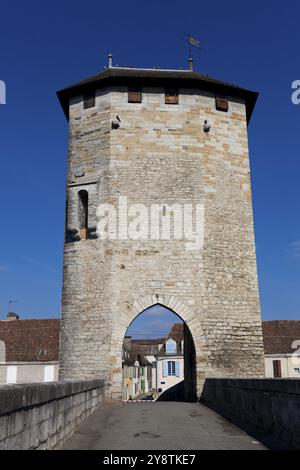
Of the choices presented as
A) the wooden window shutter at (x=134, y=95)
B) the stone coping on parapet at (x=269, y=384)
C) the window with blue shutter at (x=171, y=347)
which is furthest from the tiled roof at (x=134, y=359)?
the stone coping on parapet at (x=269, y=384)

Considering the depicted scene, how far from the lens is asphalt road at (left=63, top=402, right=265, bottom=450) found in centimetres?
545

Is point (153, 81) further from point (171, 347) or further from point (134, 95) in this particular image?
point (171, 347)

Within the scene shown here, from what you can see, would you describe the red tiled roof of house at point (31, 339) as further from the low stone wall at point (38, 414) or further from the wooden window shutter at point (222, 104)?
the low stone wall at point (38, 414)

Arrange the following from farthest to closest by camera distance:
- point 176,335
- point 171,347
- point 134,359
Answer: point 134,359, point 176,335, point 171,347

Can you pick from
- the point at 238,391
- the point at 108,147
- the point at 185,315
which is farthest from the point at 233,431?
the point at 108,147

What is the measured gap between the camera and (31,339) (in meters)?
26.7

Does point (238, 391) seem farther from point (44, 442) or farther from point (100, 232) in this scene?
point (100, 232)

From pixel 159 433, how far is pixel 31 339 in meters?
21.5

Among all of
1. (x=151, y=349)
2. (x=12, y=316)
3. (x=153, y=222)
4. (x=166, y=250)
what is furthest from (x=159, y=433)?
(x=151, y=349)

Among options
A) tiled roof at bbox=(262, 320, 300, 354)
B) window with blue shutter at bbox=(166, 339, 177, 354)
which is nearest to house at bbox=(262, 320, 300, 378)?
tiled roof at bbox=(262, 320, 300, 354)

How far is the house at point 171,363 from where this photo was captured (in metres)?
31.8

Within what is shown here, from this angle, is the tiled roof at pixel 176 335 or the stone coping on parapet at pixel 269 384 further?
the tiled roof at pixel 176 335

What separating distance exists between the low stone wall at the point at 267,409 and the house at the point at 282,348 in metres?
20.5

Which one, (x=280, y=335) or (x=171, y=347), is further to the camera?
(x=171, y=347)
